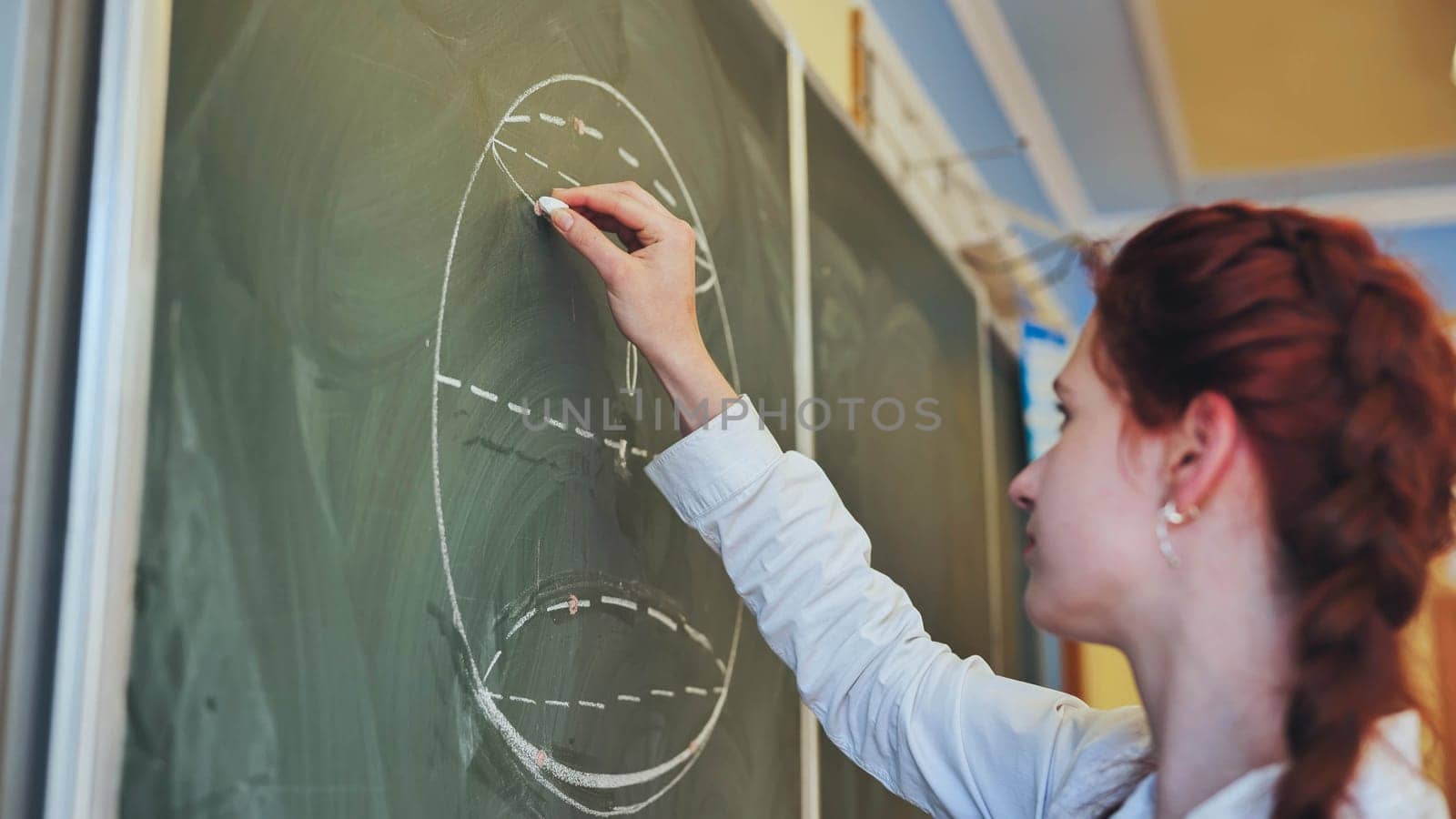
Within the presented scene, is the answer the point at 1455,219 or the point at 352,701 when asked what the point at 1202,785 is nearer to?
the point at 352,701

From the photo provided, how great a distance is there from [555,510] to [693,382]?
16cm

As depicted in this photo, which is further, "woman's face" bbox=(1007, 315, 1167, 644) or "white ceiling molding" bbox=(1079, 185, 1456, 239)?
"white ceiling molding" bbox=(1079, 185, 1456, 239)

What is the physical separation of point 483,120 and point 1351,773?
69 centimetres

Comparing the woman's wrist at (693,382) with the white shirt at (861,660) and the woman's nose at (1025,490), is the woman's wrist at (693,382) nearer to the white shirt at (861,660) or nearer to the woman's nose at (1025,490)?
the white shirt at (861,660)

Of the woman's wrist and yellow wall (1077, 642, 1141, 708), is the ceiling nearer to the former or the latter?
yellow wall (1077, 642, 1141, 708)

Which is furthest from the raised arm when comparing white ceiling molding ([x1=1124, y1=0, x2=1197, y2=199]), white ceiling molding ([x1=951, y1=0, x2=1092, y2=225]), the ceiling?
white ceiling molding ([x1=1124, y1=0, x2=1197, y2=199])

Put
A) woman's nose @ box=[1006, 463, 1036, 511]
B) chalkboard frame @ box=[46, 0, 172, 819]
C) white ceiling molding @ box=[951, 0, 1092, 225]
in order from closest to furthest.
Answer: chalkboard frame @ box=[46, 0, 172, 819] → woman's nose @ box=[1006, 463, 1036, 511] → white ceiling molding @ box=[951, 0, 1092, 225]

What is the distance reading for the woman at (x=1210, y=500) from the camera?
0.75 metres

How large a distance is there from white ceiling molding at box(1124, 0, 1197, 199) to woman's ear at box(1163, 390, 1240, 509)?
2.48 meters

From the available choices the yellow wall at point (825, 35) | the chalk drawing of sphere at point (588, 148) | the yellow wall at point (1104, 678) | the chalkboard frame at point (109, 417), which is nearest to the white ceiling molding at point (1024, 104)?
the yellow wall at point (825, 35)

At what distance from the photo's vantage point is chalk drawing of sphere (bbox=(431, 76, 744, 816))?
834 mm

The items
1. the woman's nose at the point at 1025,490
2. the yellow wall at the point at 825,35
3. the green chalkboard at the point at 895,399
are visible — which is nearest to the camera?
the woman's nose at the point at 1025,490

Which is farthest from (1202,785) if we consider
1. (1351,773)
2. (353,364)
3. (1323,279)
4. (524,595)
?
(353,364)

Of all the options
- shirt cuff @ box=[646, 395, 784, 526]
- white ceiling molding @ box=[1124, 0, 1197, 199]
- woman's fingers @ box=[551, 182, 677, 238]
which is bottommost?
shirt cuff @ box=[646, 395, 784, 526]
